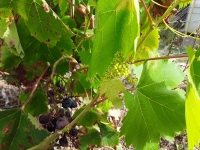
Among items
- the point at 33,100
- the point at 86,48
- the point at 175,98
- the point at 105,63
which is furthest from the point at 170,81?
the point at 33,100

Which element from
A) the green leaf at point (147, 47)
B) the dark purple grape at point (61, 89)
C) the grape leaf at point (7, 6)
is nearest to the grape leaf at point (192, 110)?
the green leaf at point (147, 47)

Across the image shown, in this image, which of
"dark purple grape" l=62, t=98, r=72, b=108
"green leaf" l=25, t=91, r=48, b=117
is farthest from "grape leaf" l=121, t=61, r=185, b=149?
"green leaf" l=25, t=91, r=48, b=117

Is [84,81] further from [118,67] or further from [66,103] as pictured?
[118,67]

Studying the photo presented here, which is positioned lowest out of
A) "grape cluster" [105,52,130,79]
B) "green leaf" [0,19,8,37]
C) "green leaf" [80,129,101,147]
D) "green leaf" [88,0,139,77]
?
"green leaf" [80,129,101,147]

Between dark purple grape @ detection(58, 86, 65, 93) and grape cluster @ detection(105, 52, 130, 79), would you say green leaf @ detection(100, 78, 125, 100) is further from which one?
dark purple grape @ detection(58, 86, 65, 93)

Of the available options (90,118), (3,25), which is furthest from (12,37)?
(90,118)

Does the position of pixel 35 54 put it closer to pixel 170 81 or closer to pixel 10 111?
pixel 10 111
